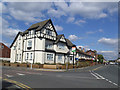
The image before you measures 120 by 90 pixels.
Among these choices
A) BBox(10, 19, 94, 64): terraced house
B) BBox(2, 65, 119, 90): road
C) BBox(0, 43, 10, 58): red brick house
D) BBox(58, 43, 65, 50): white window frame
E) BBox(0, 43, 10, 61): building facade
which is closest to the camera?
BBox(2, 65, 119, 90): road

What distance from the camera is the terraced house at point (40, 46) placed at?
3152 centimetres

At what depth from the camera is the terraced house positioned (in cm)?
3152

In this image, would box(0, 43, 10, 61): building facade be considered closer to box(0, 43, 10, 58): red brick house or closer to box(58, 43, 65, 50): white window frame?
box(0, 43, 10, 58): red brick house

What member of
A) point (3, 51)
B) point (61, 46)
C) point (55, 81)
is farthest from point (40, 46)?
point (3, 51)

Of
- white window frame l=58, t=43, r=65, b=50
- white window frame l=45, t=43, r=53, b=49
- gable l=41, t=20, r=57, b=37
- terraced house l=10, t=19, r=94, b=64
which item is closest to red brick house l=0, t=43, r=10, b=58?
terraced house l=10, t=19, r=94, b=64

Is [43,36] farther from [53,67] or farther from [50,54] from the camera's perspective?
[53,67]

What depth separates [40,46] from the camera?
31516 millimetres

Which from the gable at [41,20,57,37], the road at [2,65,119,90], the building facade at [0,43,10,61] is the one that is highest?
the gable at [41,20,57,37]

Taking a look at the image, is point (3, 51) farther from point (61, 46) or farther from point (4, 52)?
point (61, 46)

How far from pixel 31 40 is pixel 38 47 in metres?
3.50

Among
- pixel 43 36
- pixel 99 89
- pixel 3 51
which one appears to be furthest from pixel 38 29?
pixel 3 51

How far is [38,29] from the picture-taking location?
1243 inches

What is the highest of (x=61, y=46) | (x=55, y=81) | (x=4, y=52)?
(x=61, y=46)

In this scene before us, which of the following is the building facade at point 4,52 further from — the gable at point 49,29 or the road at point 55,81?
the road at point 55,81
